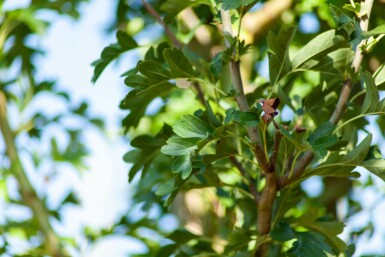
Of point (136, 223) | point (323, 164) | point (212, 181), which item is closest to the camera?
point (323, 164)

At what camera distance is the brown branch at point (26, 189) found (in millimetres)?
1413

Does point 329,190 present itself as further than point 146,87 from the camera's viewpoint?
Yes

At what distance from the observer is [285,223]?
0.82 metres

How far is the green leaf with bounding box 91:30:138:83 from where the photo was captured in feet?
2.88

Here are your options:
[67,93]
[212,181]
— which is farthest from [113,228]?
[212,181]

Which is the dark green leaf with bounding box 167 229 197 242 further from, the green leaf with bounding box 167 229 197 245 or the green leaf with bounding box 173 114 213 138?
the green leaf with bounding box 173 114 213 138

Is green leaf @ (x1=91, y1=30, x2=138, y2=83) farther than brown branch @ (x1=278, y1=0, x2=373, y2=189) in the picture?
Yes

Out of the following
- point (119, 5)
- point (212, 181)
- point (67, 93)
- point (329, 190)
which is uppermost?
point (119, 5)

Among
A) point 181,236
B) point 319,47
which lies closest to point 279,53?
point 319,47

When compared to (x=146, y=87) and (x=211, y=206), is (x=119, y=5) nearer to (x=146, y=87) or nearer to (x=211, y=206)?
(x=211, y=206)

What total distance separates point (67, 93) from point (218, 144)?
89cm

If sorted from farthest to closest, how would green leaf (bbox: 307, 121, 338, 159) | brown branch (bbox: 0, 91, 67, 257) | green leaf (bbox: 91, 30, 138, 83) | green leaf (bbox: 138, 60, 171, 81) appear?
brown branch (bbox: 0, 91, 67, 257) < green leaf (bbox: 91, 30, 138, 83) < green leaf (bbox: 138, 60, 171, 81) < green leaf (bbox: 307, 121, 338, 159)

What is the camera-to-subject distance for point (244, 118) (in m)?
0.69

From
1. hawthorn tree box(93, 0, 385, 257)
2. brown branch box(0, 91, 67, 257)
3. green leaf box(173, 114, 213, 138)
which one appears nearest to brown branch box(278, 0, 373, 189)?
Answer: hawthorn tree box(93, 0, 385, 257)
